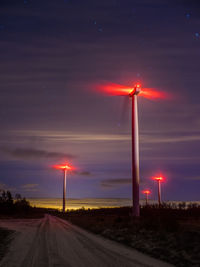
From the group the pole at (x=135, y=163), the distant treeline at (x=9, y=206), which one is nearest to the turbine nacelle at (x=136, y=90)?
the pole at (x=135, y=163)

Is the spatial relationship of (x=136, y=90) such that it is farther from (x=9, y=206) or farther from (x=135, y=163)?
(x=9, y=206)

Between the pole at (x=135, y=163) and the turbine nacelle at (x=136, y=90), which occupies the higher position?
the turbine nacelle at (x=136, y=90)

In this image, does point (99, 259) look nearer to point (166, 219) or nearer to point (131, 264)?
point (131, 264)

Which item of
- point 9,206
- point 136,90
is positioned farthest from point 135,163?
point 9,206

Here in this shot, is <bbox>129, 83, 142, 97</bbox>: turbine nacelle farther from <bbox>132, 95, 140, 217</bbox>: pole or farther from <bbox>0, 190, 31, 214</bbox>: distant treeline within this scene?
<bbox>0, 190, 31, 214</bbox>: distant treeline

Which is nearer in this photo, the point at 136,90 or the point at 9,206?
the point at 136,90

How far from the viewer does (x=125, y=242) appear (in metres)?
20.4

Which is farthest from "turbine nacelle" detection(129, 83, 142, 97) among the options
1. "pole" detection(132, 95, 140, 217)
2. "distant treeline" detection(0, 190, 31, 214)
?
"distant treeline" detection(0, 190, 31, 214)

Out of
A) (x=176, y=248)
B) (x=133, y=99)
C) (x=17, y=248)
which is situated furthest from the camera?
(x=133, y=99)

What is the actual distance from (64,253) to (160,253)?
4.37 m

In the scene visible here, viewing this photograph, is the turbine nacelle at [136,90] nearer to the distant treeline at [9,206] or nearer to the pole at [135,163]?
the pole at [135,163]

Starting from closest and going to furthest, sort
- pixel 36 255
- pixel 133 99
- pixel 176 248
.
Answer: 1. pixel 36 255
2. pixel 176 248
3. pixel 133 99

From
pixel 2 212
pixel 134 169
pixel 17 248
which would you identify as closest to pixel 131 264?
pixel 17 248

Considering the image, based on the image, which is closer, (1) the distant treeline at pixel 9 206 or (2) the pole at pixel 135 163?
(2) the pole at pixel 135 163
